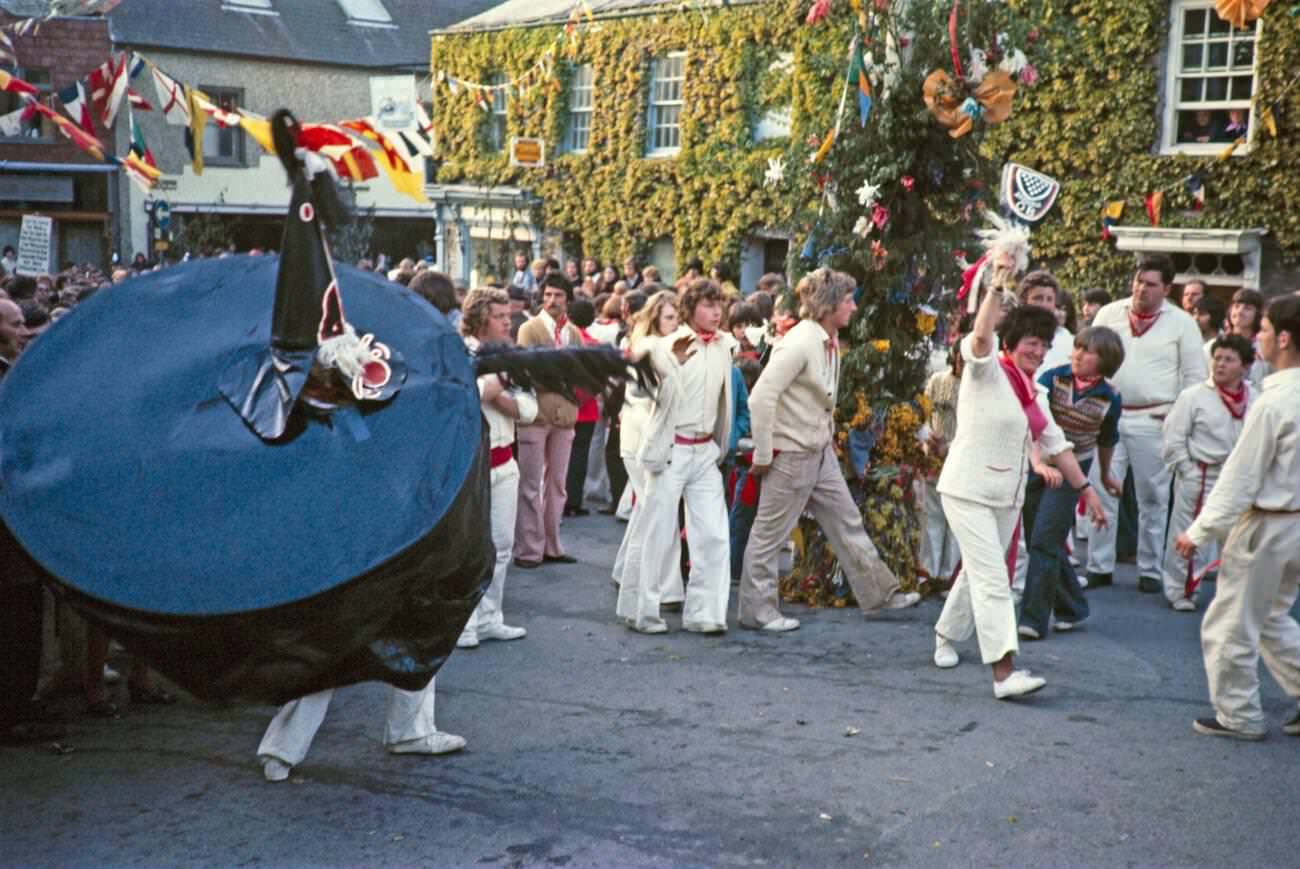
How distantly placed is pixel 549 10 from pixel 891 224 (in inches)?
855

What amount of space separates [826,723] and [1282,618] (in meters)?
2.01

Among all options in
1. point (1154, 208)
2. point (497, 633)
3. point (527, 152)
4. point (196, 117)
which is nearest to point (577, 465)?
point (497, 633)

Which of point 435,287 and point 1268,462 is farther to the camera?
point 435,287

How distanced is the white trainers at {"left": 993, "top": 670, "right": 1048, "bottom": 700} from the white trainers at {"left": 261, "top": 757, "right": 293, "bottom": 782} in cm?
328

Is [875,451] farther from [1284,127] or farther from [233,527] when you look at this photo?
[1284,127]

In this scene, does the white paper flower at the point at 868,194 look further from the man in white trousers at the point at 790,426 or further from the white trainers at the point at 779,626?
the white trainers at the point at 779,626

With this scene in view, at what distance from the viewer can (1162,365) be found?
32.4 ft

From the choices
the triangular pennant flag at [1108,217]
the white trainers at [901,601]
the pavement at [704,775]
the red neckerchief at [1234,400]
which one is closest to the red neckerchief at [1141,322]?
the red neckerchief at [1234,400]

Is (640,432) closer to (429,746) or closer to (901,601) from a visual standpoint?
(901,601)

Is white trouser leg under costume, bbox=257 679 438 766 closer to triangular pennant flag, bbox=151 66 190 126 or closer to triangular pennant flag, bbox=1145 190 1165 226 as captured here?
triangular pennant flag, bbox=151 66 190 126

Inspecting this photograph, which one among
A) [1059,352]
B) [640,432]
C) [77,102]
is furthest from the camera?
[77,102]

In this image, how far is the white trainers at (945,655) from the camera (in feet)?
24.6

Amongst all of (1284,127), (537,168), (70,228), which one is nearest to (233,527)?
(1284,127)

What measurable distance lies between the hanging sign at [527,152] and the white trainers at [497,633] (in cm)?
2030
